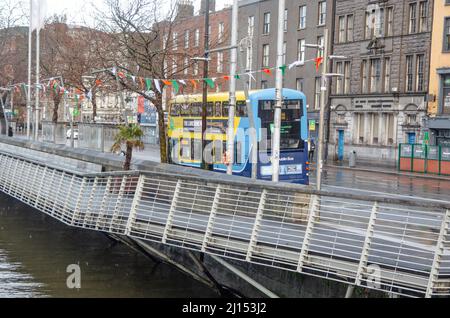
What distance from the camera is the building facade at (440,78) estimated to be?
44250mm

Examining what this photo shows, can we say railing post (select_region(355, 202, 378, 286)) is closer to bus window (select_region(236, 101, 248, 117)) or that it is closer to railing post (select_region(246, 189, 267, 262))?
railing post (select_region(246, 189, 267, 262))

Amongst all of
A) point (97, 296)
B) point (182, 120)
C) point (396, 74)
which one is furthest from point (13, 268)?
point (396, 74)

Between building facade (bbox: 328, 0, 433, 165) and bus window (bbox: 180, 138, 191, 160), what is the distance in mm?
18350

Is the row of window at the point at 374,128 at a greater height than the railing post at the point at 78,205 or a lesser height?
greater

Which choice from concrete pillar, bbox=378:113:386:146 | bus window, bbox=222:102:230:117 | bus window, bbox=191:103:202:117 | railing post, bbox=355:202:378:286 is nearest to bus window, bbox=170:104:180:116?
bus window, bbox=191:103:202:117

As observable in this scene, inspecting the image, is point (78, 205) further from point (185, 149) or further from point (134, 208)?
point (185, 149)

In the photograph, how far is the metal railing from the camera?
10055mm

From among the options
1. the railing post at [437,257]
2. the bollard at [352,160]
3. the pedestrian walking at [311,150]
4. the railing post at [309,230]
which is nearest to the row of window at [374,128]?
the bollard at [352,160]

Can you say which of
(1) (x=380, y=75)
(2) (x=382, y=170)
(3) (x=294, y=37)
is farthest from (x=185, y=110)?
(3) (x=294, y=37)

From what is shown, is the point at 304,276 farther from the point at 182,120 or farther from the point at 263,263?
the point at 182,120

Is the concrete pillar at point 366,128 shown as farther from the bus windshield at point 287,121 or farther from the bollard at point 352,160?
the bus windshield at point 287,121

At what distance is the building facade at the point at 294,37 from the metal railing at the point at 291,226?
3726 cm

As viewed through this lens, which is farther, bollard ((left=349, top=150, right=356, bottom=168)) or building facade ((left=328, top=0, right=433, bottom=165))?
bollard ((left=349, top=150, right=356, bottom=168))
